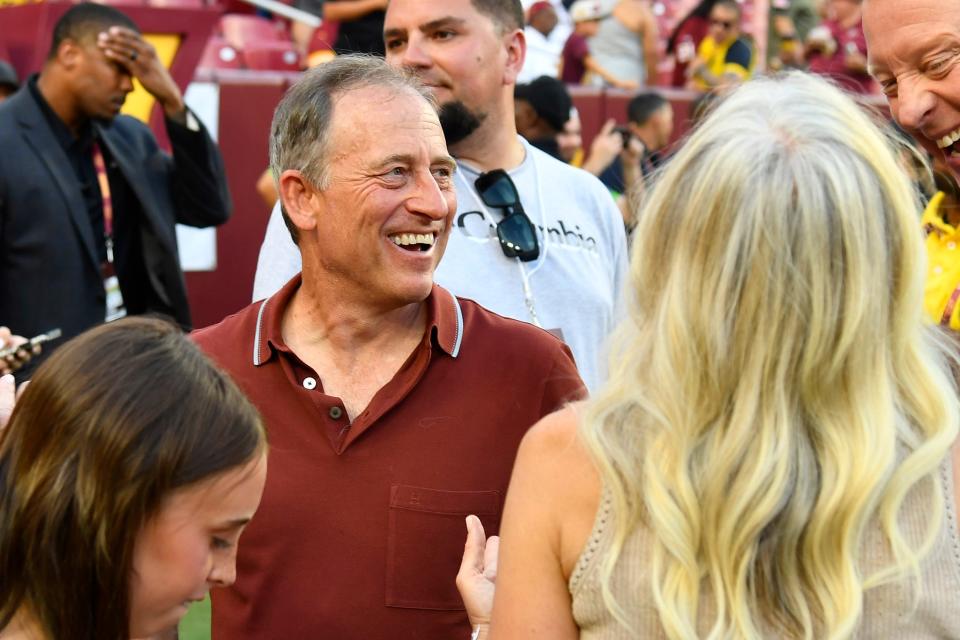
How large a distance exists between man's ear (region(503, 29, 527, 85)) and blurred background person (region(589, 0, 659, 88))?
750 centimetres

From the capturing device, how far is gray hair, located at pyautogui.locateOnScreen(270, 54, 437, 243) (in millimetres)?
2564

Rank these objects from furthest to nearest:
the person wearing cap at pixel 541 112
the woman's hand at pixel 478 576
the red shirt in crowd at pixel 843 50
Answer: the red shirt in crowd at pixel 843 50 < the person wearing cap at pixel 541 112 < the woman's hand at pixel 478 576

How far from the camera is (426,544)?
2.31 meters

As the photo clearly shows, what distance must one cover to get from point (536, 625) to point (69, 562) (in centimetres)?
60

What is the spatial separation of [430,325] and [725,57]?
367 inches

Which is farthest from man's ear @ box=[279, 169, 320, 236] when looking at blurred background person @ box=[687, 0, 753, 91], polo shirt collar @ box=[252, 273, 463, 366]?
blurred background person @ box=[687, 0, 753, 91]

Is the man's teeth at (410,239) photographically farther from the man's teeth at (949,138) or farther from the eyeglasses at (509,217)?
the man's teeth at (949,138)

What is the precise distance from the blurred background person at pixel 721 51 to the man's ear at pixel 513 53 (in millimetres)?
7523

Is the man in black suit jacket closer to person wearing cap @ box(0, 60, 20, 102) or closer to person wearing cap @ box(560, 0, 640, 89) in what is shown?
person wearing cap @ box(0, 60, 20, 102)

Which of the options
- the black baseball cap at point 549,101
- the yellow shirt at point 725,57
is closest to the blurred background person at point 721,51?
the yellow shirt at point 725,57

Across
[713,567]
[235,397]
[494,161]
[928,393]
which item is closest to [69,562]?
[235,397]

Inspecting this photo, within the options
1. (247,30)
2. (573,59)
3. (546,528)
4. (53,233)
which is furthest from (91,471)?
(573,59)

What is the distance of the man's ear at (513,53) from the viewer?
11.9 feet

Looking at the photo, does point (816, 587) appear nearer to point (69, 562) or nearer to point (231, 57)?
point (69, 562)
